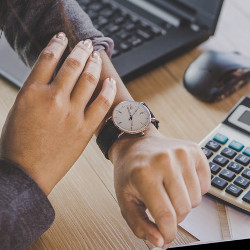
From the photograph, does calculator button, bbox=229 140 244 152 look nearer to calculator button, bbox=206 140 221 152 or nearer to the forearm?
calculator button, bbox=206 140 221 152

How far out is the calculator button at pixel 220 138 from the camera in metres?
0.62

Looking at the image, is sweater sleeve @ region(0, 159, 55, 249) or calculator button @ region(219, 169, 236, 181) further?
calculator button @ region(219, 169, 236, 181)

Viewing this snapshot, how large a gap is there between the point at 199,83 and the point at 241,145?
0.55 feet

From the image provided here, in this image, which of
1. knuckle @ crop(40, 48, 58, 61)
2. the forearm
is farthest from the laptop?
knuckle @ crop(40, 48, 58, 61)

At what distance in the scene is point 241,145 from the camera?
62 cm

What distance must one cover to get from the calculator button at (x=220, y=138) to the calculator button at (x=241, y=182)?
2.8 inches

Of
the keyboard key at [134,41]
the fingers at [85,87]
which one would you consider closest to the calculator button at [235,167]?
the fingers at [85,87]

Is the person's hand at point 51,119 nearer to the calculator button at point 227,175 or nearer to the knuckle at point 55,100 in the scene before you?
the knuckle at point 55,100

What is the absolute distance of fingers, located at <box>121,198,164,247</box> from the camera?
1.58ft

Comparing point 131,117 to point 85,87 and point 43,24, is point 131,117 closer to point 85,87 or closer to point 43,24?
point 85,87

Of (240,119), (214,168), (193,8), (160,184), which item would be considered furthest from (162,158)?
(193,8)

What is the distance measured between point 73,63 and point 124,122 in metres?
0.11

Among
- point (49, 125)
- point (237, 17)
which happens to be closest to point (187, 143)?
point (49, 125)

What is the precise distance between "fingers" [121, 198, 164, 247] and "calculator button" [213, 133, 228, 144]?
18 cm
